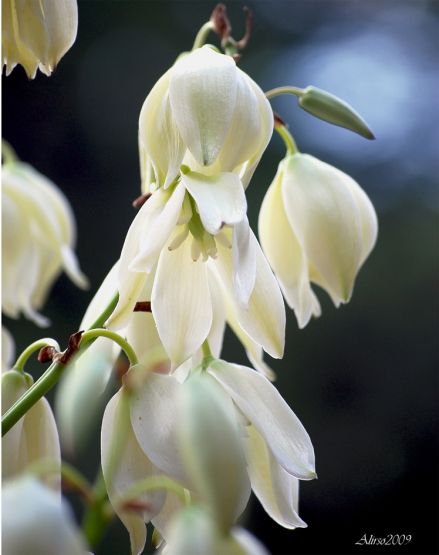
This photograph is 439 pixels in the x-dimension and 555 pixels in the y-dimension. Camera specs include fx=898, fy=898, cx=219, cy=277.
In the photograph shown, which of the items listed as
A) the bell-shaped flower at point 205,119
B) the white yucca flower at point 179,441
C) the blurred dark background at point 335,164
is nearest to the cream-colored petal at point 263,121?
the bell-shaped flower at point 205,119

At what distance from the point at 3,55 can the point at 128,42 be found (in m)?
1.51

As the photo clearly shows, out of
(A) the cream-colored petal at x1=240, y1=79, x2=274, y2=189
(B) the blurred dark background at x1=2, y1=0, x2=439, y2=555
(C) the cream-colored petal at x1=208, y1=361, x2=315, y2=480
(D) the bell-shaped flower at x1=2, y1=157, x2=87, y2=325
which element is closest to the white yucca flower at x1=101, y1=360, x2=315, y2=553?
(C) the cream-colored petal at x1=208, y1=361, x2=315, y2=480

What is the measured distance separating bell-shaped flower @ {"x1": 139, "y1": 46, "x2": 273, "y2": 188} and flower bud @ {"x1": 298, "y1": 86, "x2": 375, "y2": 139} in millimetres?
73

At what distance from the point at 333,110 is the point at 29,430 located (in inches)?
9.2

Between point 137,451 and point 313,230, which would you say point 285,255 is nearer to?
point 313,230

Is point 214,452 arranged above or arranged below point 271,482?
above

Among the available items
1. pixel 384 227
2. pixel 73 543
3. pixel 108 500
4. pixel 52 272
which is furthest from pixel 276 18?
pixel 73 543

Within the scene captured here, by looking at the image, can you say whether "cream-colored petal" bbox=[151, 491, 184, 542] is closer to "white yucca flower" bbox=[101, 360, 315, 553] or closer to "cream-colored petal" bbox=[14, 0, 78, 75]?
"white yucca flower" bbox=[101, 360, 315, 553]

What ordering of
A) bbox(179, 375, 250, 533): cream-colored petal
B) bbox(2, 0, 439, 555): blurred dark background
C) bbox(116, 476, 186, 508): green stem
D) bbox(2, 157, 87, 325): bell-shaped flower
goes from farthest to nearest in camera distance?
bbox(2, 0, 439, 555): blurred dark background → bbox(2, 157, 87, 325): bell-shaped flower → bbox(116, 476, 186, 508): green stem → bbox(179, 375, 250, 533): cream-colored petal

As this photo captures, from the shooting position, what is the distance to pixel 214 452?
0.26 metres

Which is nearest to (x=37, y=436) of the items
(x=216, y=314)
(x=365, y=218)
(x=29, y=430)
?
(x=29, y=430)

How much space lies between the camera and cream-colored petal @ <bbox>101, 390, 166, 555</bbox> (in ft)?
1.31

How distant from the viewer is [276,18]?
6.15 feet

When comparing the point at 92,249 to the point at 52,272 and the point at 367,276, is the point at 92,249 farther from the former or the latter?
the point at 52,272
